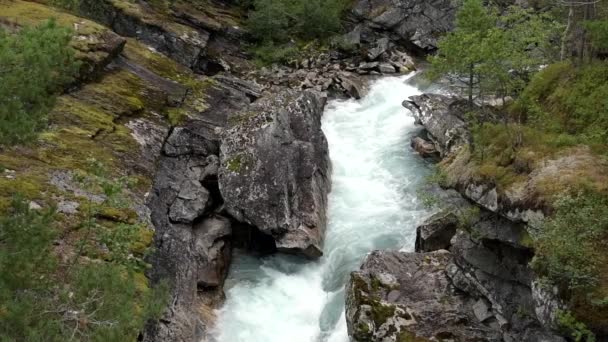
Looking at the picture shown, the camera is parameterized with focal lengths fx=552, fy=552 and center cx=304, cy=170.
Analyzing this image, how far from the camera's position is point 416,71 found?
41.9 metres

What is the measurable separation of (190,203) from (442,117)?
15079mm

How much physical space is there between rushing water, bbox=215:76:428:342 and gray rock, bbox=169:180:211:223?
2.61 metres

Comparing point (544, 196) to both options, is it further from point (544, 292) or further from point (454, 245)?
point (454, 245)

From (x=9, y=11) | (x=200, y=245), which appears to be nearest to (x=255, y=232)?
(x=200, y=245)

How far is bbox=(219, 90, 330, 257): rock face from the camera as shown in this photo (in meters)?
22.4

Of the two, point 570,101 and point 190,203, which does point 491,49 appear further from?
point 190,203

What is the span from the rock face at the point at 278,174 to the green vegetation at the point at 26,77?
11843 millimetres

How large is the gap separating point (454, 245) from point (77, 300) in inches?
469

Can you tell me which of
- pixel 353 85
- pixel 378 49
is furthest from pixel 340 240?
pixel 378 49

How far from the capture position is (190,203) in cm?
2211

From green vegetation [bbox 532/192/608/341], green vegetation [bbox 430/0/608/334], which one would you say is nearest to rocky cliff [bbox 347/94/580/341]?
green vegetation [bbox 430/0/608/334]

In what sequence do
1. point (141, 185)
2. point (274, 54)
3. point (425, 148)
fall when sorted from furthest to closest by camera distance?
point (274, 54)
point (425, 148)
point (141, 185)

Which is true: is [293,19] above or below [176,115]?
above

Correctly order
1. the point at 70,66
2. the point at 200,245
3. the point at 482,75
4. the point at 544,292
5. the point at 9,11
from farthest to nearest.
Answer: the point at 9,11 → the point at 200,245 → the point at 482,75 → the point at 544,292 → the point at 70,66
